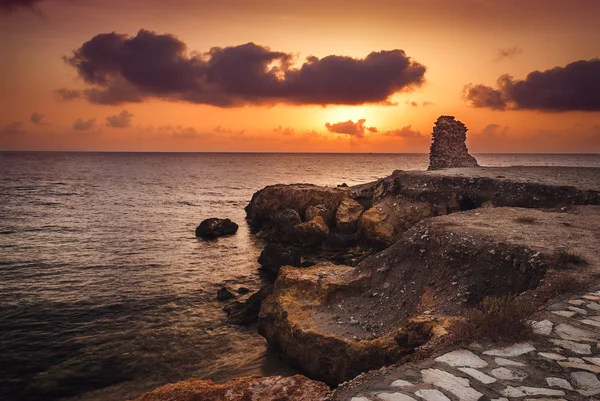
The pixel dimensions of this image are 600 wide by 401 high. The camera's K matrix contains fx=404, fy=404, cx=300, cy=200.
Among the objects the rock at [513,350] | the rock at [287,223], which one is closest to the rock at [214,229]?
the rock at [287,223]

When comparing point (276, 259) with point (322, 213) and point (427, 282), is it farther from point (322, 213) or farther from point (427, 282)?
point (427, 282)

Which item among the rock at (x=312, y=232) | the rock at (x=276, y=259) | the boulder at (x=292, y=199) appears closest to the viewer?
the rock at (x=276, y=259)

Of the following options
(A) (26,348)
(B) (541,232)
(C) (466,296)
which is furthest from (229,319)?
(B) (541,232)

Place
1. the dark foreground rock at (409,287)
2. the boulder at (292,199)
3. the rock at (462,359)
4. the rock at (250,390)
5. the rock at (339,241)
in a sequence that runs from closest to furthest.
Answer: the rock at (462,359) < the rock at (250,390) < the dark foreground rock at (409,287) < the rock at (339,241) < the boulder at (292,199)

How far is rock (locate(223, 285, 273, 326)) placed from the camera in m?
16.3

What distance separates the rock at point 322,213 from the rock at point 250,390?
2326cm

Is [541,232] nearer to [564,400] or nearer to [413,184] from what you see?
[564,400]

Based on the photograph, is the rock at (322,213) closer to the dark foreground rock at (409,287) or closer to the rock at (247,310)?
the rock at (247,310)

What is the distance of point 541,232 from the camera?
1162 cm

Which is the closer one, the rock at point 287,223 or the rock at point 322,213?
the rock at point 287,223

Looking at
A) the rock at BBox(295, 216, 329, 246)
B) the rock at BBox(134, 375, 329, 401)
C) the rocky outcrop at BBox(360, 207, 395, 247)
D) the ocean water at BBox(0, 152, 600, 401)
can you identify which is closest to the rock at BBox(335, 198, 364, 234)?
the rock at BBox(295, 216, 329, 246)

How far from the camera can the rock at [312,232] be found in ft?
93.6

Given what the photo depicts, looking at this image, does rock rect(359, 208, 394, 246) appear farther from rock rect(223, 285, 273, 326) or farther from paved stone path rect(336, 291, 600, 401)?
paved stone path rect(336, 291, 600, 401)

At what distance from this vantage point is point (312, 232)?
2858 cm
